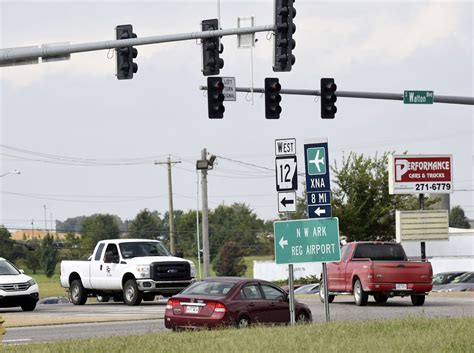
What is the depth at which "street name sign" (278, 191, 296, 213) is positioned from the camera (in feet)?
72.7

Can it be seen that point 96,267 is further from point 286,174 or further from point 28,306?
point 286,174

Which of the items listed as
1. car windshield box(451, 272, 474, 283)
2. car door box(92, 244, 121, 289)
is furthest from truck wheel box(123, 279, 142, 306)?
car windshield box(451, 272, 474, 283)

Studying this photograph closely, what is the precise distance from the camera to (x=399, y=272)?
32.8 m

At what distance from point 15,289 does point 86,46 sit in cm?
1223

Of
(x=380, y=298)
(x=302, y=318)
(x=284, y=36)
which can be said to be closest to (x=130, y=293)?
(x=380, y=298)

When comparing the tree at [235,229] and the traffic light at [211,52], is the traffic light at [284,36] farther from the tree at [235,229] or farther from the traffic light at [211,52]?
the tree at [235,229]

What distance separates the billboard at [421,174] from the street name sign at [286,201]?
3002 cm

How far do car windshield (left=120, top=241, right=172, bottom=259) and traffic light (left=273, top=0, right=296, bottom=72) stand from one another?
491 inches

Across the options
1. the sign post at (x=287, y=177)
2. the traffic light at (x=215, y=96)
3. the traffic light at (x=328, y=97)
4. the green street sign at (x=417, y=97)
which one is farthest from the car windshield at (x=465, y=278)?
the sign post at (x=287, y=177)

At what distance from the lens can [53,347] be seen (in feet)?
58.7

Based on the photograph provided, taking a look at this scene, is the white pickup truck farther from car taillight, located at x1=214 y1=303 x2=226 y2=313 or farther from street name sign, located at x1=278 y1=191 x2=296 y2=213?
street name sign, located at x1=278 y1=191 x2=296 y2=213

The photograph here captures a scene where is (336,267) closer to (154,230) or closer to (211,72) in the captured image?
(211,72)

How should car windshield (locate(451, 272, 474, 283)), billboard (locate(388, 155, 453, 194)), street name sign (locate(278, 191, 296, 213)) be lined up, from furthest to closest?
billboard (locate(388, 155, 453, 194)), car windshield (locate(451, 272, 474, 283)), street name sign (locate(278, 191, 296, 213))

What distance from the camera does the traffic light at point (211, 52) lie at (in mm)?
24691
